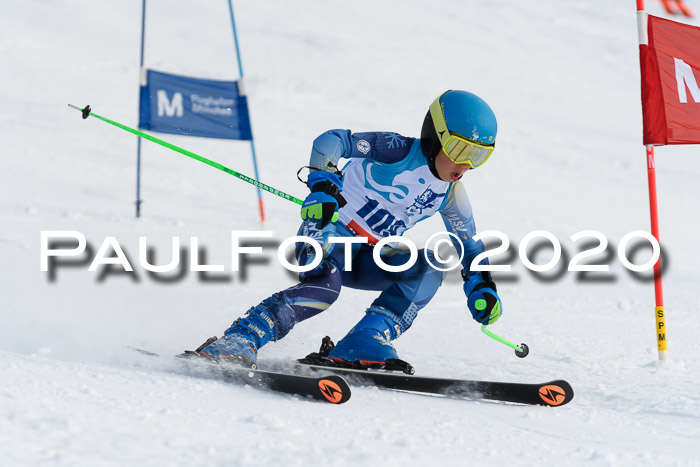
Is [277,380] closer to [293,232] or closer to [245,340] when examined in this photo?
[245,340]

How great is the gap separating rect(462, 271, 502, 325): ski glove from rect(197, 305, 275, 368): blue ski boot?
40.5 inches

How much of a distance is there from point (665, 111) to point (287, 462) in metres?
3.35

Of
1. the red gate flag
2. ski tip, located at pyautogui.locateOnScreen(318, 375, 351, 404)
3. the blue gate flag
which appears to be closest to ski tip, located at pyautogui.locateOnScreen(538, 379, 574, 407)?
ski tip, located at pyautogui.locateOnScreen(318, 375, 351, 404)

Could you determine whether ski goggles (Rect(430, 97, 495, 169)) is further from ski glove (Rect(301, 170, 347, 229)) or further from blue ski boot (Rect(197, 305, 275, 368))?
blue ski boot (Rect(197, 305, 275, 368))

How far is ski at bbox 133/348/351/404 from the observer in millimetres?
2629

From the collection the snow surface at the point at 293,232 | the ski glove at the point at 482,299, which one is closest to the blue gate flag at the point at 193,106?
the snow surface at the point at 293,232

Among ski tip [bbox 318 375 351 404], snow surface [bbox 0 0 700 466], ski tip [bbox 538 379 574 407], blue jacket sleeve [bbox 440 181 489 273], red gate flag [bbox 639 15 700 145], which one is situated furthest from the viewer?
red gate flag [bbox 639 15 700 145]

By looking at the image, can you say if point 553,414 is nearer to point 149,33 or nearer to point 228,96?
point 228,96

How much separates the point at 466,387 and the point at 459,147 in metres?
1.07

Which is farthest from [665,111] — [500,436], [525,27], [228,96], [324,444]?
[525,27]

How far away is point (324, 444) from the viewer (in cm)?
206

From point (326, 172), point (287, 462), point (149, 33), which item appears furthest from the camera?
point (149, 33)

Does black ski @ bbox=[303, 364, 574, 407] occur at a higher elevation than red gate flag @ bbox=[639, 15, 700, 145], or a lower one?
lower

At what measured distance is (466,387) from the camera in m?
3.04
